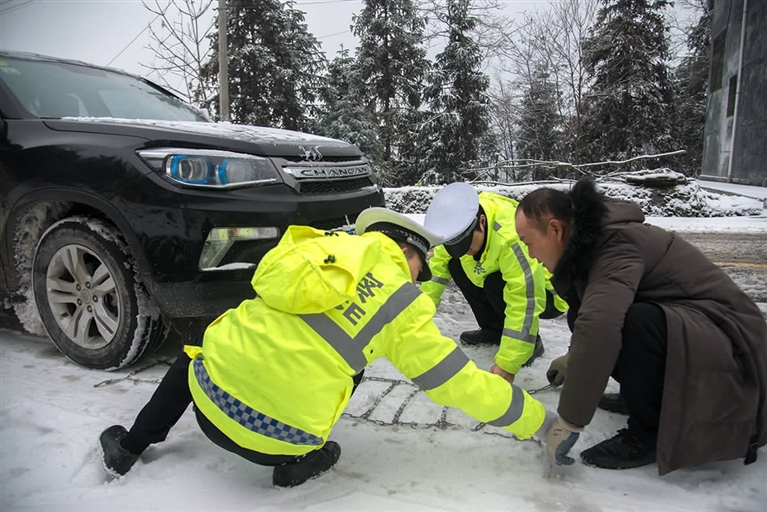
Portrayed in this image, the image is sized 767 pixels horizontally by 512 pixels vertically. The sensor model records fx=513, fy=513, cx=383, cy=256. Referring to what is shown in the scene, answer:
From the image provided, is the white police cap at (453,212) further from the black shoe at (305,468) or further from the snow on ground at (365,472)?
the black shoe at (305,468)

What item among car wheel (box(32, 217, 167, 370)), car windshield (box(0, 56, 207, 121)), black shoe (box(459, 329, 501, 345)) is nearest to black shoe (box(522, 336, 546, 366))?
black shoe (box(459, 329, 501, 345))

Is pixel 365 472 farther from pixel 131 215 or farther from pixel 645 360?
pixel 131 215

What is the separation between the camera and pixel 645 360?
1696 mm

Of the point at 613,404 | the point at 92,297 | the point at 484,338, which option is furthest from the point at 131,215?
the point at 613,404

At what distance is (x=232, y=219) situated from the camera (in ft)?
7.97

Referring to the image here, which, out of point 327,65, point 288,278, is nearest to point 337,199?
point 288,278

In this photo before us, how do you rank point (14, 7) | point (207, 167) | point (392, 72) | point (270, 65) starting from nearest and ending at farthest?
point (14, 7) < point (207, 167) < point (270, 65) < point (392, 72)

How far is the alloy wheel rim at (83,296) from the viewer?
8.49 ft

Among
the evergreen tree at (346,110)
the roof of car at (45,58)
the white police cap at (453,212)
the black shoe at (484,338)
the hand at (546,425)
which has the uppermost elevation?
the evergreen tree at (346,110)

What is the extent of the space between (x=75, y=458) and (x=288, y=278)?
119cm

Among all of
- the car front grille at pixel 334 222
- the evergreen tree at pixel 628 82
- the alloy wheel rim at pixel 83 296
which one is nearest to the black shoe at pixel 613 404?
the car front grille at pixel 334 222

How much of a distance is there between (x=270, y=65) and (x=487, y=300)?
16.3 m

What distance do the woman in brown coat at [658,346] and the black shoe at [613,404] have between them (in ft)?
1.31

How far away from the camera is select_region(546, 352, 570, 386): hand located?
2.45 m
